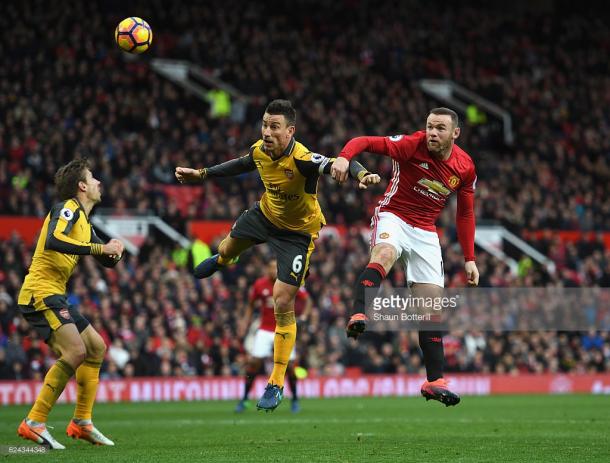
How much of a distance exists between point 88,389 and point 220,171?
2713 millimetres

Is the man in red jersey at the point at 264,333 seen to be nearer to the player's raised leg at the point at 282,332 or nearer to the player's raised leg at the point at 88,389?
the player's raised leg at the point at 282,332

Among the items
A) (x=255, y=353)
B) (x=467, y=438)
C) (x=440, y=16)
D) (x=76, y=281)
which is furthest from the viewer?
(x=440, y=16)

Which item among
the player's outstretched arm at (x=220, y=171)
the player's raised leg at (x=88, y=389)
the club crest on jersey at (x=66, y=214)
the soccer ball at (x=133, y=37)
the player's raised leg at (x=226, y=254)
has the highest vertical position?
the soccer ball at (x=133, y=37)

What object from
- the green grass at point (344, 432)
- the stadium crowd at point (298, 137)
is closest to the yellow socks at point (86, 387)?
the green grass at point (344, 432)

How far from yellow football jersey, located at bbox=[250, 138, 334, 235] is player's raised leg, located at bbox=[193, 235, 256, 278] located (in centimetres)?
43

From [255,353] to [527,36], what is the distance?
26076 millimetres

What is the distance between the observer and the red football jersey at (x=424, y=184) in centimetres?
1097

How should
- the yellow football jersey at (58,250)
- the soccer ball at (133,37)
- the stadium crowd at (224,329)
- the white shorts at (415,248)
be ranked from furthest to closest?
the stadium crowd at (224,329) → the soccer ball at (133,37) → the white shorts at (415,248) → the yellow football jersey at (58,250)

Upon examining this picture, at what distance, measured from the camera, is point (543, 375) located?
26.2 metres

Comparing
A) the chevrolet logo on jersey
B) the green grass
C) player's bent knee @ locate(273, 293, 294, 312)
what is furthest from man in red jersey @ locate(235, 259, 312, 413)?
the chevrolet logo on jersey

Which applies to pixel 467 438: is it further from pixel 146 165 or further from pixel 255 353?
pixel 146 165

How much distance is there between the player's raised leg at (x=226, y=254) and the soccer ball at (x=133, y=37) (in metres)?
2.79

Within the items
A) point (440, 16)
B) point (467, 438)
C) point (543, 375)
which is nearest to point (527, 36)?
point (440, 16)

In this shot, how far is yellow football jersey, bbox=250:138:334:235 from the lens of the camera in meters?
10.7
